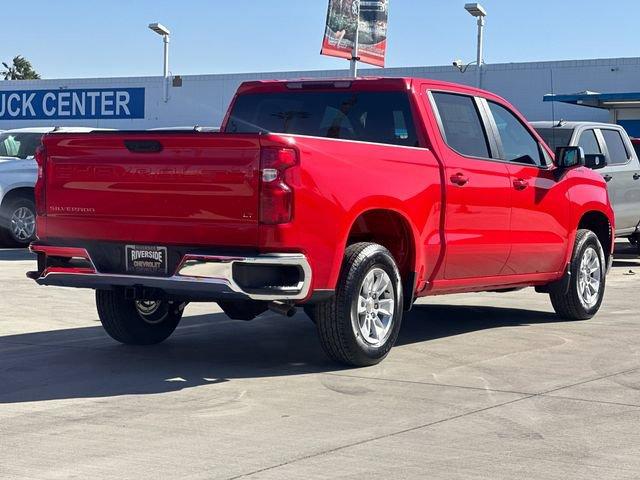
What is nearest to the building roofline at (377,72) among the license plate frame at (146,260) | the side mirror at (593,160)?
the side mirror at (593,160)

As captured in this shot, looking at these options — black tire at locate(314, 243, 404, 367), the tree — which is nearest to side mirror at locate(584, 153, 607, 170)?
black tire at locate(314, 243, 404, 367)

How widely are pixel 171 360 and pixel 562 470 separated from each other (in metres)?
3.65

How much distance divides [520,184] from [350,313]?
2.55 m

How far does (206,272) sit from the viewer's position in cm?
739

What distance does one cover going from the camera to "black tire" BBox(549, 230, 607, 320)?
10797mm

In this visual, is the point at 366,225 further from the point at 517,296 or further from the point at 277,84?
the point at 517,296

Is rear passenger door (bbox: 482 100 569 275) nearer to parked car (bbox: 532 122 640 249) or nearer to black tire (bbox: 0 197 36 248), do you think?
parked car (bbox: 532 122 640 249)

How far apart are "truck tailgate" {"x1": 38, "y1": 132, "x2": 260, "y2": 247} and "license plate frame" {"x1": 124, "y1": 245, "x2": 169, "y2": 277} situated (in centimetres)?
5

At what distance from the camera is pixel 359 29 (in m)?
28.1

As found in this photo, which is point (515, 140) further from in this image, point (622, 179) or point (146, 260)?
point (622, 179)

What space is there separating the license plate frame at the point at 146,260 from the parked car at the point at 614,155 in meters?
8.87

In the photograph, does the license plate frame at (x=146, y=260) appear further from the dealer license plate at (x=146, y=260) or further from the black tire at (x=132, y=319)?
the black tire at (x=132, y=319)

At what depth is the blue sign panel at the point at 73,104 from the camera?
4453 cm

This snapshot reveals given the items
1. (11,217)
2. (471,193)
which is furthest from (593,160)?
(11,217)
